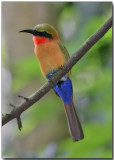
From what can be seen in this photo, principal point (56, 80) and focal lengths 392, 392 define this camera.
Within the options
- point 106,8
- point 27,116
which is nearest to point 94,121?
point 27,116

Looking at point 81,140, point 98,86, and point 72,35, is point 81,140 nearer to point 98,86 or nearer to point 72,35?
point 98,86

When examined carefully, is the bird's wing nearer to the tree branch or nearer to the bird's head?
the bird's head

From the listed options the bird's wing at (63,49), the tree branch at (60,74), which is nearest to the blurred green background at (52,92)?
the bird's wing at (63,49)

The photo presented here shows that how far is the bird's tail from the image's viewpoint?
1.37m

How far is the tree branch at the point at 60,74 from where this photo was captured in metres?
1.14

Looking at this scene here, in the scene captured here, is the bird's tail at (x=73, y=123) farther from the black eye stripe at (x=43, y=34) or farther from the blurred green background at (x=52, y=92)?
the black eye stripe at (x=43, y=34)

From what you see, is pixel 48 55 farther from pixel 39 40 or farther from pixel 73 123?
pixel 73 123

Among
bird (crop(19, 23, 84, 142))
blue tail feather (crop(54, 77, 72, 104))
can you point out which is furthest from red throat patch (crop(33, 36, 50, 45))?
blue tail feather (crop(54, 77, 72, 104))

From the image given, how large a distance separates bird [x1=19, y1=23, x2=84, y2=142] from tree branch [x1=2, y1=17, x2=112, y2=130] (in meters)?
0.16

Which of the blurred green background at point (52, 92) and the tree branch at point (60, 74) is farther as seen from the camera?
the blurred green background at point (52, 92)

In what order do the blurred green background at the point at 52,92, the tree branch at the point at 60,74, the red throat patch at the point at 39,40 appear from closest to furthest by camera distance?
1. the tree branch at the point at 60,74
2. the blurred green background at the point at 52,92
3. the red throat patch at the point at 39,40

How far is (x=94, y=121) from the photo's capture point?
4.65ft

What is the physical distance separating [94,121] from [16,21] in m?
0.65

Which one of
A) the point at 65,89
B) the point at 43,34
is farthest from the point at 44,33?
the point at 65,89
